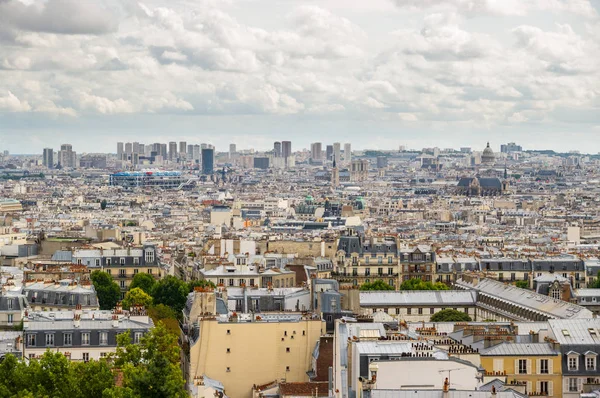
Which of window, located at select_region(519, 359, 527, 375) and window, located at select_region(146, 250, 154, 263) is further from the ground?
window, located at select_region(146, 250, 154, 263)

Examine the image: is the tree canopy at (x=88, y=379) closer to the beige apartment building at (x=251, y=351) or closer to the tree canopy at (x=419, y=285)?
the beige apartment building at (x=251, y=351)

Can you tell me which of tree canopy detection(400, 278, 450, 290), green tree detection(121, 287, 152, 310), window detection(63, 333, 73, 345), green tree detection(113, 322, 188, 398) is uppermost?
green tree detection(113, 322, 188, 398)

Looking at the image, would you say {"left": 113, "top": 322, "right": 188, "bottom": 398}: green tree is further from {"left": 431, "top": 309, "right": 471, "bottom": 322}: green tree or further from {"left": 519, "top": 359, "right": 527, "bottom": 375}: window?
{"left": 431, "top": 309, "right": 471, "bottom": 322}: green tree

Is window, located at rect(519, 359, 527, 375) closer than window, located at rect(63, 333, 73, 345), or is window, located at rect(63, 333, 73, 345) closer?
window, located at rect(519, 359, 527, 375)

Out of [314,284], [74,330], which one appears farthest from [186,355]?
[314,284]

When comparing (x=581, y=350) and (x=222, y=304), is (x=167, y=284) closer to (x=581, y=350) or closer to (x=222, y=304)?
(x=222, y=304)

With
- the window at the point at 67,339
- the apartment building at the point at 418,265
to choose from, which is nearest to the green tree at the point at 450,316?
the window at the point at 67,339

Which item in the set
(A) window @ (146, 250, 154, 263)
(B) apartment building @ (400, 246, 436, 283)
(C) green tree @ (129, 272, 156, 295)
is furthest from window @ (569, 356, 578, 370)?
(B) apartment building @ (400, 246, 436, 283)

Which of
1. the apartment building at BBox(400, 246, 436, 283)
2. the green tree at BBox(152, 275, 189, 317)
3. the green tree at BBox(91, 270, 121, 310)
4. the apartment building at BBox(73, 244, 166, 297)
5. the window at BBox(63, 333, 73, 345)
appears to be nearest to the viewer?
the window at BBox(63, 333, 73, 345)

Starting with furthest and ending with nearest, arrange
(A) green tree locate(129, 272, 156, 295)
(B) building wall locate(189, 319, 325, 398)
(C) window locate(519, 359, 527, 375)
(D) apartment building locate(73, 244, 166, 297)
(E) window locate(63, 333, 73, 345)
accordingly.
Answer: (D) apartment building locate(73, 244, 166, 297)
(A) green tree locate(129, 272, 156, 295)
(E) window locate(63, 333, 73, 345)
(B) building wall locate(189, 319, 325, 398)
(C) window locate(519, 359, 527, 375)
